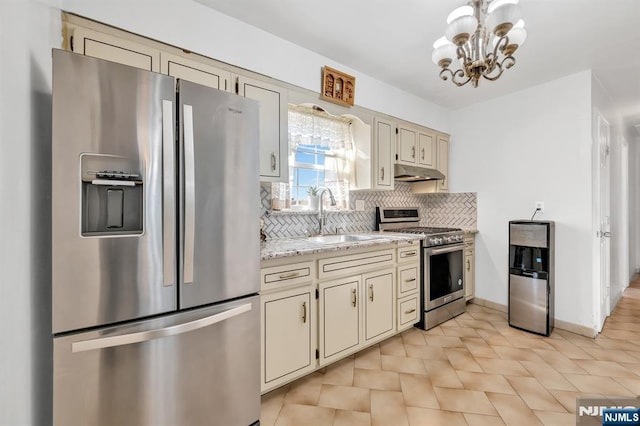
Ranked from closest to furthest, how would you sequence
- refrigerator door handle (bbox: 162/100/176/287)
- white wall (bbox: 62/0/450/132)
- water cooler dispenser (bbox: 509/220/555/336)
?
refrigerator door handle (bbox: 162/100/176/287)
white wall (bbox: 62/0/450/132)
water cooler dispenser (bbox: 509/220/555/336)

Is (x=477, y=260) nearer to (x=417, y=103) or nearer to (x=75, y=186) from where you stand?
(x=417, y=103)

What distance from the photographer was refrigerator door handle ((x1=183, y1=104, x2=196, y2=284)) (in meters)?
1.28

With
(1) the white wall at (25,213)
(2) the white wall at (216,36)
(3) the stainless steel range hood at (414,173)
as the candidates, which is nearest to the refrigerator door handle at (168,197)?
(1) the white wall at (25,213)

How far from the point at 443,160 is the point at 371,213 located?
4.35 feet

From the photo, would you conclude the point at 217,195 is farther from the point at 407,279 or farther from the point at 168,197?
the point at 407,279

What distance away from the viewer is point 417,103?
3.52 metres

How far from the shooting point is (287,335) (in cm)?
189

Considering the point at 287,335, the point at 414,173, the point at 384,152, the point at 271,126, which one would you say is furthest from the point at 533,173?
the point at 287,335

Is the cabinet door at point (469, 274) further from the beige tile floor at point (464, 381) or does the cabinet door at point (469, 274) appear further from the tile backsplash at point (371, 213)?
the beige tile floor at point (464, 381)

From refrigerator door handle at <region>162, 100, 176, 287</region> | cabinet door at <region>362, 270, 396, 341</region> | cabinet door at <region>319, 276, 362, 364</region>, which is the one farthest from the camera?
cabinet door at <region>362, 270, 396, 341</region>

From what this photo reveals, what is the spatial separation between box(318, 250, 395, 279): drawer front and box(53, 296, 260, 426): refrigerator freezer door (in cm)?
67

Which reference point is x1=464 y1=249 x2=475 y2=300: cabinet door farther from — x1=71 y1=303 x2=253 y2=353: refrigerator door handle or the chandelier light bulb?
x1=71 y1=303 x2=253 y2=353: refrigerator door handle

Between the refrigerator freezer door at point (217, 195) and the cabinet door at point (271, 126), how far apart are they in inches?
24.1
